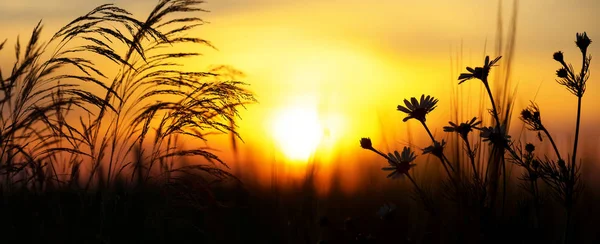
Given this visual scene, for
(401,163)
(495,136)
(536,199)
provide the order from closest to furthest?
(495,136) → (401,163) → (536,199)

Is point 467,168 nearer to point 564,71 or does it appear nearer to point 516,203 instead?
point 516,203

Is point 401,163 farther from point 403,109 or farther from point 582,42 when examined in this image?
point 582,42

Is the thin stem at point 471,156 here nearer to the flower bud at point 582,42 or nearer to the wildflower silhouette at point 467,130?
the wildflower silhouette at point 467,130

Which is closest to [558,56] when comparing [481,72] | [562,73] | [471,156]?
[562,73]

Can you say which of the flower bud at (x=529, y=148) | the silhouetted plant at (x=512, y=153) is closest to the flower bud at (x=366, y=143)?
the silhouetted plant at (x=512, y=153)

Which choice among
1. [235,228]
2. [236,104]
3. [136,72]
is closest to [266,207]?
[235,228]

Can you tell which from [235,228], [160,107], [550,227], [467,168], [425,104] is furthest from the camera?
[235,228]

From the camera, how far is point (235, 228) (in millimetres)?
4988

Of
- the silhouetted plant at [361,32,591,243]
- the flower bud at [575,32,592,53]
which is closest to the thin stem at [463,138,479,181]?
the silhouetted plant at [361,32,591,243]

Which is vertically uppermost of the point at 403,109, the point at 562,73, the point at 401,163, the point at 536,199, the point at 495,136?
the point at 562,73

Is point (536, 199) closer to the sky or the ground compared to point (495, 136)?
closer to the ground

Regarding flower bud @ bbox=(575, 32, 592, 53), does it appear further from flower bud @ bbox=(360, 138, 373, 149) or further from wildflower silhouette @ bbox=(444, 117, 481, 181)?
flower bud @ bbox=(360, 138, 373, 149)

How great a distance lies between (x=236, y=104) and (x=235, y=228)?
0.84 m

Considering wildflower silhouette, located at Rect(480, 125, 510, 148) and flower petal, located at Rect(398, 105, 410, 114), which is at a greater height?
flower petal, located at Rect(398, 105, 410, 114)
